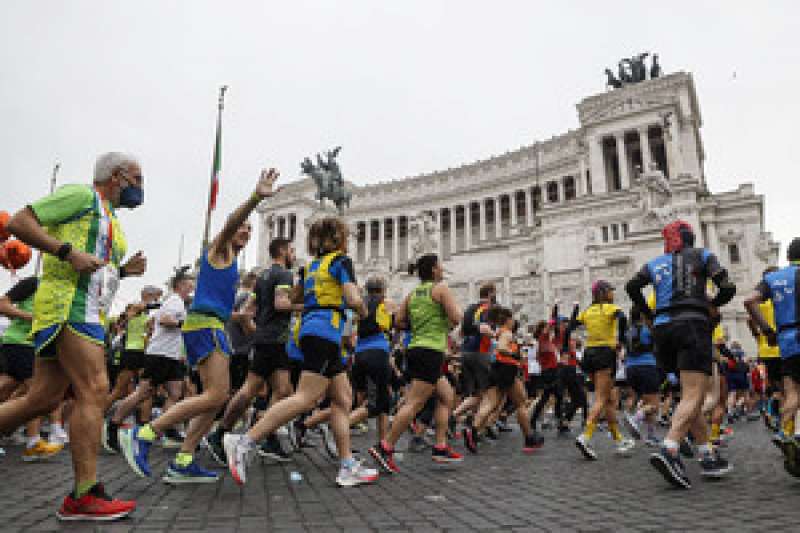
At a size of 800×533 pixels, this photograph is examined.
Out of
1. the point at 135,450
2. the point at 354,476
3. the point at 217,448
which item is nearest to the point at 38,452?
the point at 217,448

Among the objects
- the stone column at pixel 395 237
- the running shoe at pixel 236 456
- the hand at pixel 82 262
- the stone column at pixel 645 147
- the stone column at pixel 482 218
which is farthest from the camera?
the stone column at pixel 395 237

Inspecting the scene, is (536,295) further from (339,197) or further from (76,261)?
(76,261)

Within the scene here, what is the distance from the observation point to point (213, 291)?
4594 mm

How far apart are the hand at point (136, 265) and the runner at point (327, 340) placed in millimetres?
1285

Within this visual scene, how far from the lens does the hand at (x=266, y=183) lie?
12.8 feet

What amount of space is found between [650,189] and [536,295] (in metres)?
10.6

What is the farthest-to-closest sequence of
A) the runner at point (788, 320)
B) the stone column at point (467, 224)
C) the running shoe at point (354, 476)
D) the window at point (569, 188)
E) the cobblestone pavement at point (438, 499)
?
the stone column at point (467, 224) < the window at point (569, 188) < the runner at point (788, 320) < the running shoe at point (354, 476) < the cobblestone pavement at point (438, 499)

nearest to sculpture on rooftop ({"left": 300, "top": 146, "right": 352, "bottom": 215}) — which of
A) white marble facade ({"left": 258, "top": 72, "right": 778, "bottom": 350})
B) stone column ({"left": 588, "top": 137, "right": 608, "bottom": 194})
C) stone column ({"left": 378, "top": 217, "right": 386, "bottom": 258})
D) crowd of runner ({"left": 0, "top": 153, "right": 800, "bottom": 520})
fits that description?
white marble facade ({"left": 258, "top": 72, "right": 778, "bottom": 350})

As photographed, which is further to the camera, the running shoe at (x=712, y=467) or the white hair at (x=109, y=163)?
the running shoe at (x=712, y=467)

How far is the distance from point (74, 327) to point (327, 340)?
176 centimetres

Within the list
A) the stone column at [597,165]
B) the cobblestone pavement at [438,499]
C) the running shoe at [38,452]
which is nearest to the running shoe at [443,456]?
the cobblestone pavement at [438,499]

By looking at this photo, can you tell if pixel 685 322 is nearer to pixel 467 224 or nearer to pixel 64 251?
pixel 64 251

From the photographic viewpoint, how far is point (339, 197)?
39531 mm

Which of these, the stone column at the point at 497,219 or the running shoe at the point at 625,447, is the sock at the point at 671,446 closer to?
the running shoe at the point at 625,447
